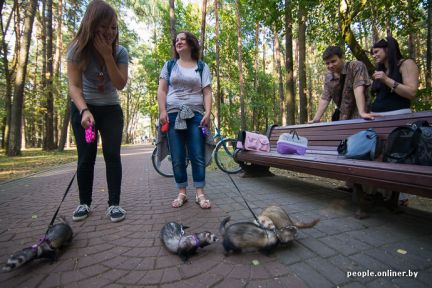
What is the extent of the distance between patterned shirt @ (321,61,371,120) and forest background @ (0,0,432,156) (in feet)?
8.97

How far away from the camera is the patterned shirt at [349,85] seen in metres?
3.83

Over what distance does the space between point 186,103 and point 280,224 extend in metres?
1.88

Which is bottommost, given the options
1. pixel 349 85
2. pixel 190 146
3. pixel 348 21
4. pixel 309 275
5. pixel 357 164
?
pixel 309 275

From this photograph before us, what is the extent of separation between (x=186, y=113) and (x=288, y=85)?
8137 mm


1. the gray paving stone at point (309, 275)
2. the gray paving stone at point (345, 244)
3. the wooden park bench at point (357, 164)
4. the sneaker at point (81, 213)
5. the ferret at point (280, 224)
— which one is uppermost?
the wooden park bench at point (357, 164)

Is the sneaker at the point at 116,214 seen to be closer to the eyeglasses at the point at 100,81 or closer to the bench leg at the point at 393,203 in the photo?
the eyeglasses at the point at 100,81

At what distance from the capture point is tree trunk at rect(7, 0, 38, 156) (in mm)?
12945

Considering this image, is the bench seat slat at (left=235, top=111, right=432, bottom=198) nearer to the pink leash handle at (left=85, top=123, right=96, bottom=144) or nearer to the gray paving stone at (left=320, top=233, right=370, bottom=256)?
the gray paving stone at (left=320, top=233, right=370, bottom=256)

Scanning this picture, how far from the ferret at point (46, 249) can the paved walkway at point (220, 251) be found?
96 millimetres

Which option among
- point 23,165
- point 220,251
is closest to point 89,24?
point 220,251

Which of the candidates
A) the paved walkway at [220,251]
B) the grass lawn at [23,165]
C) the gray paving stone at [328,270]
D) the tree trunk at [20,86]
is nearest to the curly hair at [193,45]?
the paved walkway at [220,251]

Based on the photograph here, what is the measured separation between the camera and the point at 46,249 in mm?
2125

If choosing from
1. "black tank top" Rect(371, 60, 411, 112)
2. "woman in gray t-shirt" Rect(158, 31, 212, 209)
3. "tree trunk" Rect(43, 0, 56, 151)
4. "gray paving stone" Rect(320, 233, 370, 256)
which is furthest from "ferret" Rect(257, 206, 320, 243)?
"tree trunk" Rect(43, 0, 56, 151)

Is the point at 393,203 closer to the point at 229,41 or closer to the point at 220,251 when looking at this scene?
the point at 220,251
